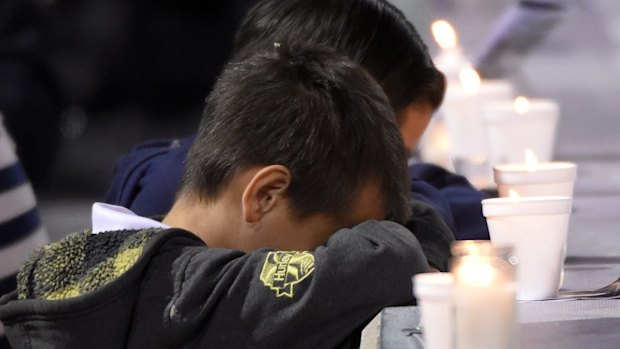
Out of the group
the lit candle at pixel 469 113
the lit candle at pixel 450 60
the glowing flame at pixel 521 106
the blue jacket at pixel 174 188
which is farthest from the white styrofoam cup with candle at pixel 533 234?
the lit candle at pixel 450 60

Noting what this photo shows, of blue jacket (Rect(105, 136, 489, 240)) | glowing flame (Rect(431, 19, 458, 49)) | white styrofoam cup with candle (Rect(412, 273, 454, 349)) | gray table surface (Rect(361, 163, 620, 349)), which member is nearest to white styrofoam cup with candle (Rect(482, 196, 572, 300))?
gray table surface (Rect(361, 163, 620, 349))

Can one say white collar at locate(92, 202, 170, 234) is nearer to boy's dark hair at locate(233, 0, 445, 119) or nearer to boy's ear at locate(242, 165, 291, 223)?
boy's ear at locate(242, 165, 291, 223)

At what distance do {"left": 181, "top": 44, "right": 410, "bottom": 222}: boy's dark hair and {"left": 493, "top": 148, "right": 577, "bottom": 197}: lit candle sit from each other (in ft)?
0.50

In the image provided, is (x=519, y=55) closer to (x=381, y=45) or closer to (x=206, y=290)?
(x=381, y=45)

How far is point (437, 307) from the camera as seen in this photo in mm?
1272

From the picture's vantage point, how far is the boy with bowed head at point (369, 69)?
238cm

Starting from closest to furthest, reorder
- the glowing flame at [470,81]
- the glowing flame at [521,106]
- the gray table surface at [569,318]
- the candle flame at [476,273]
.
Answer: the candle flame at [476,273]
the gray table surface at [569,318]
the glowing flame at [521,106]
the glowing flame at [470,81]

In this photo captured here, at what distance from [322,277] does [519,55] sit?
305 cm

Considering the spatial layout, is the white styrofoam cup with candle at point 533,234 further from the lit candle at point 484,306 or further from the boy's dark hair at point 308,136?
the lit candle at point 484,306

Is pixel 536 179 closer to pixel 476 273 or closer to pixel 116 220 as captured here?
pixel 116 220

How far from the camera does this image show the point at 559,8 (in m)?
4.53

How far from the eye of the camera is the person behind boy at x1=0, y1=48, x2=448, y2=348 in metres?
1.57

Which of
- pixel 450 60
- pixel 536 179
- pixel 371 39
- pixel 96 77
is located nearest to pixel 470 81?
pixel 450 60

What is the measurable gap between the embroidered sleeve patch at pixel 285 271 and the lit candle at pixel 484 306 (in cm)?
40
